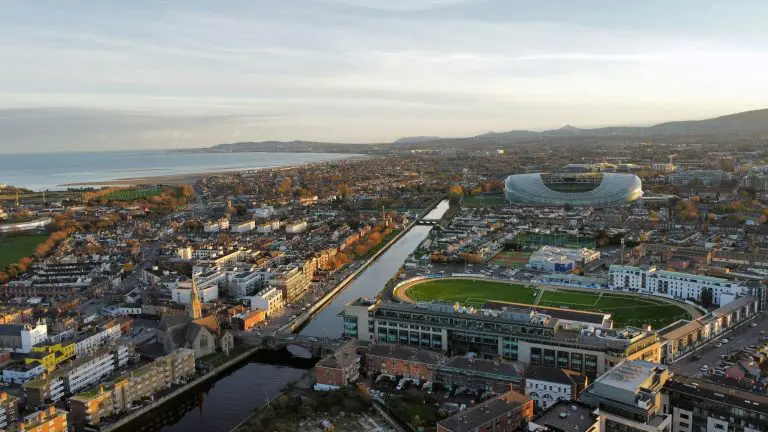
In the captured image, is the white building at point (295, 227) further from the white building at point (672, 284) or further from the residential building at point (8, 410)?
the residential building at point (8, 410)

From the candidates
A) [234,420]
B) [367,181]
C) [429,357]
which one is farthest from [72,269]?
[367,181]

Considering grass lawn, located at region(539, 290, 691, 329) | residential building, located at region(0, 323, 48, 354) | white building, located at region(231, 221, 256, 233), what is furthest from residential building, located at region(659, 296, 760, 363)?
white building, located at region(231, 221, 256, 233)

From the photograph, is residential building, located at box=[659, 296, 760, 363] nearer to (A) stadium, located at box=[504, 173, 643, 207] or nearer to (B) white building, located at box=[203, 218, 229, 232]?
(A) stadium, located at box=[504, 173, 643, 207]

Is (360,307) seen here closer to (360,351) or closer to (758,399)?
(360,351)

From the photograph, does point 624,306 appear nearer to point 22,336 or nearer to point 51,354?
point 51,354

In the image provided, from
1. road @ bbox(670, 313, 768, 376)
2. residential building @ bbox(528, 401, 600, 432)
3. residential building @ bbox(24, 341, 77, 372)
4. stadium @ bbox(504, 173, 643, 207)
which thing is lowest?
road @ bbox(670, 313, 768, 376)

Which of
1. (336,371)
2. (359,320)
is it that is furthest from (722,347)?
(336,371)
